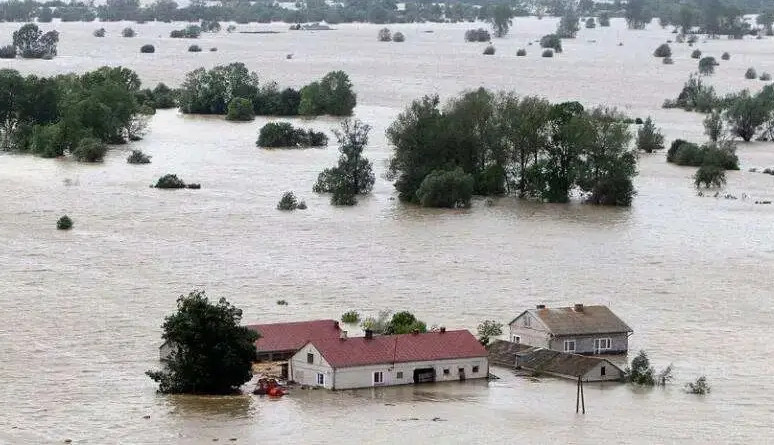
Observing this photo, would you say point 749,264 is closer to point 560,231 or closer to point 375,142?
point 560,231

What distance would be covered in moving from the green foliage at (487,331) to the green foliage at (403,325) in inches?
32.4

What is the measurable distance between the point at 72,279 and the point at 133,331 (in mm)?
4128

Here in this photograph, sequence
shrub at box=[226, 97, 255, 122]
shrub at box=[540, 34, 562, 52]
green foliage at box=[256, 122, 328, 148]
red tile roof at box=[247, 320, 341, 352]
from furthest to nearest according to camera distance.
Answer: shrub at box=[540, 34, 562, 52] < shrub at box=[226, 97, 255, 122] < green foliage at box=[256, 122, 328, 148] < red tile roof at box=[247, 320, 341, 352]

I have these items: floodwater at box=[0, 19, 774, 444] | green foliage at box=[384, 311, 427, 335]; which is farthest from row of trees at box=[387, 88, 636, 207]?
green foliage at box=[384, 311, 427, 335]

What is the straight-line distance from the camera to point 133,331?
2500 centimetres

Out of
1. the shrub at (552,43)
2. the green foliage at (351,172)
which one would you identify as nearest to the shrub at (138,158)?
the green foliage at (351,172)

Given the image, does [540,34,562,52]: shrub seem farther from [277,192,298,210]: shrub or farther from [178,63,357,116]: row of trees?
[277,192,298,210]: shrub

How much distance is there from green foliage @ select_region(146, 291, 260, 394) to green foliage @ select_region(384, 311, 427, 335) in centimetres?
289

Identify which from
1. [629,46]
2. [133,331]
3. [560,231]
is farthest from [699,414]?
[629,46]

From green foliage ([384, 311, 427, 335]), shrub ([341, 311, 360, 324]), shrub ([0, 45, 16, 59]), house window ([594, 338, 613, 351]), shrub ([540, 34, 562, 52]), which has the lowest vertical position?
shrub ([540, 34, 562, 52])

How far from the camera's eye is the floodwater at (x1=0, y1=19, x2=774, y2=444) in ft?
68.3

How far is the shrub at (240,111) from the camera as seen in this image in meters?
55.3

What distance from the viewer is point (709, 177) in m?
41.4

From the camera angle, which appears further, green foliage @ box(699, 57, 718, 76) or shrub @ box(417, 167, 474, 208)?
green foliage @ box(699, 57, 718, 76)
